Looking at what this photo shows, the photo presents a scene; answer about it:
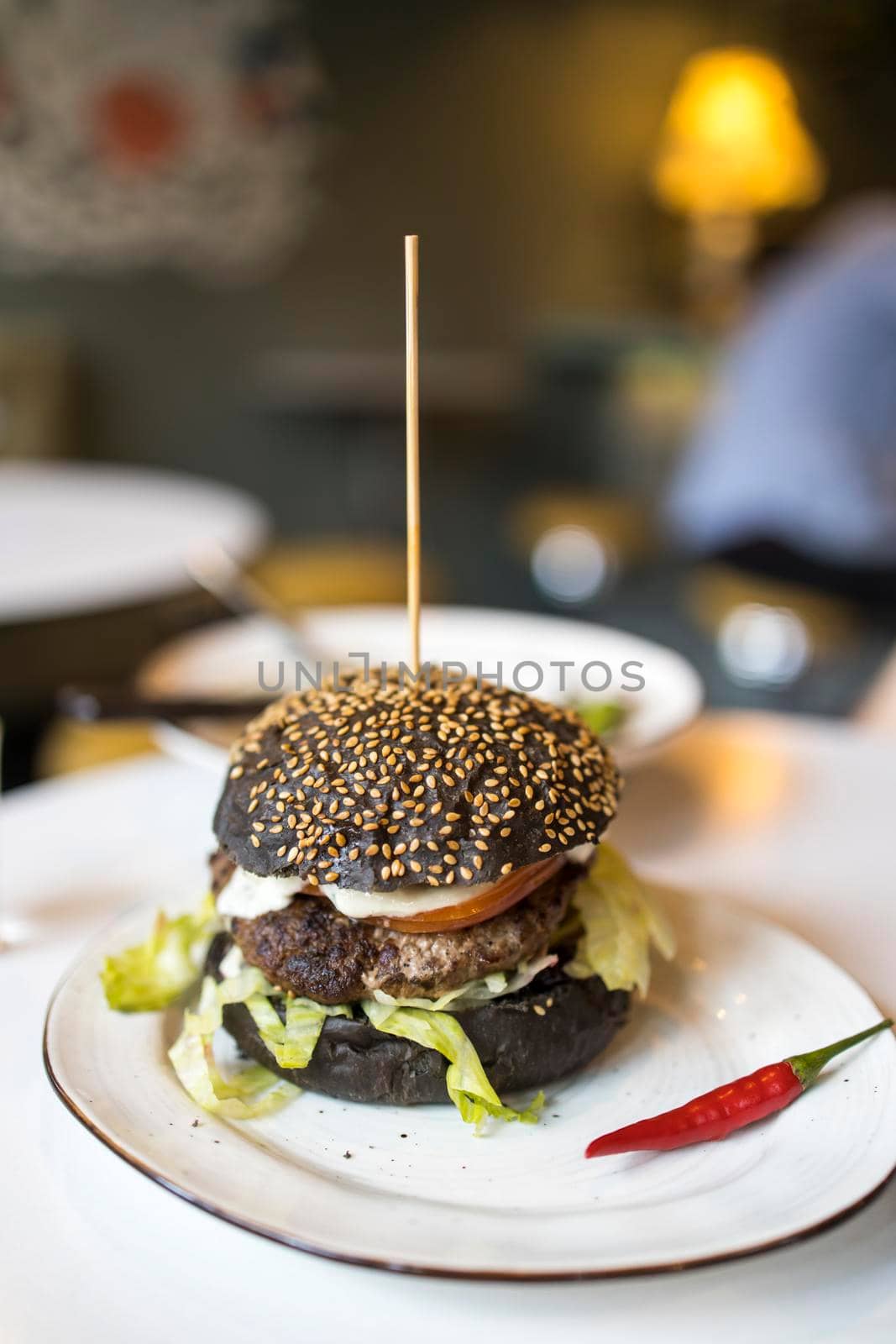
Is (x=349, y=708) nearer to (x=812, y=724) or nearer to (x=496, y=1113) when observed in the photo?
(x=496, y=1113)

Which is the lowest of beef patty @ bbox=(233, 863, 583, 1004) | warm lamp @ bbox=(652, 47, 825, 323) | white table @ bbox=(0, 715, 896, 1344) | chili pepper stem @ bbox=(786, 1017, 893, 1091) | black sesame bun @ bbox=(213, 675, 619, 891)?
white table @ bbox=(0, 715, 896, 1344)

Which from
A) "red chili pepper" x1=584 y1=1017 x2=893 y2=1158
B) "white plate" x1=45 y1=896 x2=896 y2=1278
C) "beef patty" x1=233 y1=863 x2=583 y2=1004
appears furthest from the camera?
"beef patty" x1=233 y1=863 x2=583 y2=1004

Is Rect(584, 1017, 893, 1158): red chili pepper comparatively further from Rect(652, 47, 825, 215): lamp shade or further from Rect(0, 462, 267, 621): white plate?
Rect(652, 47, 825, 215): lamp shade

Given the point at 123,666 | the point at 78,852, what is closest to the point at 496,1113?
the point at 78,852

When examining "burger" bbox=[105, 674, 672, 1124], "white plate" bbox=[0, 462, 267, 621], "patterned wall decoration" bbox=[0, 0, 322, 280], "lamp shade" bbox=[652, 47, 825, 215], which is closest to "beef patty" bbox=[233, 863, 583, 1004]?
"burger" bbox=[105, 674, 672, 1124]

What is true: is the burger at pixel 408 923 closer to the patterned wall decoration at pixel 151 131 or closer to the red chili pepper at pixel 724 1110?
the red chili pepper at pixel 724 1110

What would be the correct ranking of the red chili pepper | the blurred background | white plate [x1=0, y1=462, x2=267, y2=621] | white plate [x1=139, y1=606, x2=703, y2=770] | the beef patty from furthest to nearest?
the blurred background, white plate [x1=0, y1=462, x2=267, y2=621], white plate [x1=139, y1=606, x2=703, y2=770], the beef patty, the red chili pepper

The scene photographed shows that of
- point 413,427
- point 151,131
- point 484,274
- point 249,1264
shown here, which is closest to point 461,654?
point 413,427
